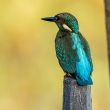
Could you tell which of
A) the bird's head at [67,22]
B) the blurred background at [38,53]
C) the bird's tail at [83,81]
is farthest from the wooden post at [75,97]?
the blurred background at [38,53]

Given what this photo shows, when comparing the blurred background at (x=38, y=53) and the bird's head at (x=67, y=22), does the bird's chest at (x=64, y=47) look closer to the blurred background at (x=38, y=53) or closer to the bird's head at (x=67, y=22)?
the bird's head at (x=67, y=22)

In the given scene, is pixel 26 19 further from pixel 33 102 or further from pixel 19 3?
pixel 33 102

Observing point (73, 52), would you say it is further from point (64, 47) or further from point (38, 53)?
point (38, 53)

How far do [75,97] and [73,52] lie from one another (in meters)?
0.17

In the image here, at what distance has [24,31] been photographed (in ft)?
18.7

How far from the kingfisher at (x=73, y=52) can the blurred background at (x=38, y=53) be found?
261 centimetres

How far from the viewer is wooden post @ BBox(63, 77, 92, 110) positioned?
2.83 metres

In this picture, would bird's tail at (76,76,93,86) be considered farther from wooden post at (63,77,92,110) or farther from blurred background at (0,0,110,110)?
blurred background at (0,0,110,110)

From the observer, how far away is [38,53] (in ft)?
18.7

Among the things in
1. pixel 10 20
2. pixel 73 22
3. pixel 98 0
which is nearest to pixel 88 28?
pixel 98 0

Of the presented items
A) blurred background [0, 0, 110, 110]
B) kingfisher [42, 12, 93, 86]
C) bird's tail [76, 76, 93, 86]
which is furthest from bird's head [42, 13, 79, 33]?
blurred background [0, 0, 110, 110]

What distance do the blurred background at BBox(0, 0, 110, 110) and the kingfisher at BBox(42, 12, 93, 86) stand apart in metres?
2.61

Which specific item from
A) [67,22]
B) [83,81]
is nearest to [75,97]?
[83,81]

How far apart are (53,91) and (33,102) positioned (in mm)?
191
